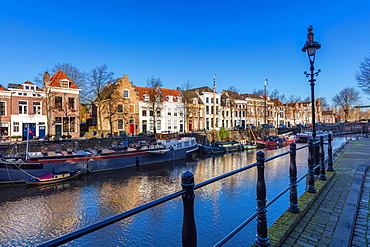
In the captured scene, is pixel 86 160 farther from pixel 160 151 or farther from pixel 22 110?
pixel 22 110

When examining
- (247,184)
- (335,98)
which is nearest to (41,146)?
(247,184)

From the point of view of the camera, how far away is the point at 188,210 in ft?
6.48

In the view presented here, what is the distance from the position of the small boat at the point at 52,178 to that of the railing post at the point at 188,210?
776 inches

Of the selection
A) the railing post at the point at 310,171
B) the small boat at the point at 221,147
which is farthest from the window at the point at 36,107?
the railing post at the point at 310,171

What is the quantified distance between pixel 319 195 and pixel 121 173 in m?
19.2

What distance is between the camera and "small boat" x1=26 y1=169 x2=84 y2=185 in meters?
17.6

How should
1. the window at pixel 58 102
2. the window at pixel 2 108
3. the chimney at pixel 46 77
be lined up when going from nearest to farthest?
the window at pixel 2 108, the window at pixel 58 102, the chimney at pixel 46 77

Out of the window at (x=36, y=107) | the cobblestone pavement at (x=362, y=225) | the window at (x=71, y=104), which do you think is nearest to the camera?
the cobblestone pavement at (x=362, y=225)

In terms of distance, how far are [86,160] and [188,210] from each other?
22.1m

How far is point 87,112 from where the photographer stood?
176 ft

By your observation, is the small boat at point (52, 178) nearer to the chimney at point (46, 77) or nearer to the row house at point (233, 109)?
the chimney at point (46, 77)

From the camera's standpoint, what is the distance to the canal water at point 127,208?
9.53m

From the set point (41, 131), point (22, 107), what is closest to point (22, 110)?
point (22, 107)

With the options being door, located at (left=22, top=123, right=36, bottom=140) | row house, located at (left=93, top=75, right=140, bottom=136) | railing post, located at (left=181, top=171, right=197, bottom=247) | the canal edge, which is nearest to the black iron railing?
railing post, located at (left=181, top=171, right=197, bottom=247)
